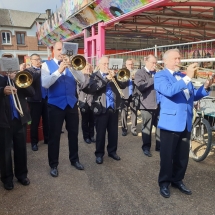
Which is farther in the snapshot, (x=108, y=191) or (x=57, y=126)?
(x=57, y=126)

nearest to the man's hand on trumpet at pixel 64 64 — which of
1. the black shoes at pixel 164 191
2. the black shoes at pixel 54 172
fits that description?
the black shoes at pixel 54 172

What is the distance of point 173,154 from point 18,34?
28.5m

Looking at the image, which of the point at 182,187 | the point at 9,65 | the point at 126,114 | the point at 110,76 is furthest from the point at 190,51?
the point at 9,65

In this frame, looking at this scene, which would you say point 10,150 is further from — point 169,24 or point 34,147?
point 169,24

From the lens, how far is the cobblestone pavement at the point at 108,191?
8.85 feet

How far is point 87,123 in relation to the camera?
525 cm

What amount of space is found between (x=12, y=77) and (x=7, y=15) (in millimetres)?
29361

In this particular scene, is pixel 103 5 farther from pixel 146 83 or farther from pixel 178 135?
pixel 178 135

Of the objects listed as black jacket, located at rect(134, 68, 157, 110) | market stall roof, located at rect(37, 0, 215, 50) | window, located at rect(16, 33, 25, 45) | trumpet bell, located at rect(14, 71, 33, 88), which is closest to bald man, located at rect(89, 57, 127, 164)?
black jacket, located at rect(134, 68, 157, 110)

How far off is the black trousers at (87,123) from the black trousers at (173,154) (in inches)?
99.7

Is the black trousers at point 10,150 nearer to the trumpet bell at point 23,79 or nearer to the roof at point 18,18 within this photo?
the trumpet bell at point 23,79

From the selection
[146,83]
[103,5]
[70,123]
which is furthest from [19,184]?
[103,5]

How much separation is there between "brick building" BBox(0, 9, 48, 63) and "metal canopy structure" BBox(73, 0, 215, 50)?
50.1 feet

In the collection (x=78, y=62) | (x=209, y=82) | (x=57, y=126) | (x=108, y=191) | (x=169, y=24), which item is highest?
(x=169, y=24)
